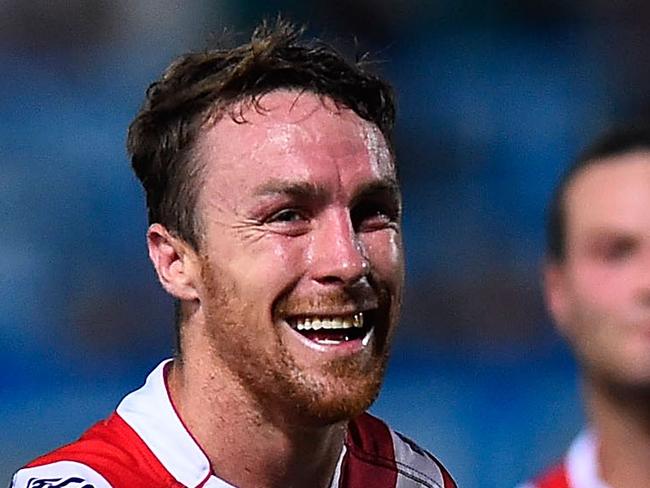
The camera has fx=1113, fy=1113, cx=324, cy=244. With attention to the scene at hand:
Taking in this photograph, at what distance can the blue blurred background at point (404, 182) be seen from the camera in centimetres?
234

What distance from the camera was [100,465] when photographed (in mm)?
1124

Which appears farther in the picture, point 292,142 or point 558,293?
point 292,142

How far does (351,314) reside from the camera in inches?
42.3

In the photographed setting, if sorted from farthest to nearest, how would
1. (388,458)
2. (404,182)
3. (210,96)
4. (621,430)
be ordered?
(404,182), (388,458), (210,96), (621,430)

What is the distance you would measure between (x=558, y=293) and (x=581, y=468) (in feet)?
0.23

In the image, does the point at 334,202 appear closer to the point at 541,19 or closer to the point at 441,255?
the point at 441,255

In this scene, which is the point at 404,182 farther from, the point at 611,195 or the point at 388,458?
the point at 611,195

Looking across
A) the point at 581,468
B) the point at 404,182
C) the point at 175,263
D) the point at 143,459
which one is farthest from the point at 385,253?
the point at 404,182

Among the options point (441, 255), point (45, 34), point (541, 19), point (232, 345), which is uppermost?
point (541, 19)

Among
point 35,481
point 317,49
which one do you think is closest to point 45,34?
point 317,49

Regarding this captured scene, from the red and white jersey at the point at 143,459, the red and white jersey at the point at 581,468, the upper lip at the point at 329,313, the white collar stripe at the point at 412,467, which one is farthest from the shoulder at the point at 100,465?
the red and white jersey at the point at 581,468

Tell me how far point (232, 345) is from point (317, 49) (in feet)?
1.13

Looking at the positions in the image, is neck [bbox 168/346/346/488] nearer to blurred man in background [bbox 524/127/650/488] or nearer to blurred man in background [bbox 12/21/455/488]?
blurred man in background [bbox 12/21/455/488]

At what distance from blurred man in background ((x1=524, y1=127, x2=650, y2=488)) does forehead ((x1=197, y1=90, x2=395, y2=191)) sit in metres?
0.73
